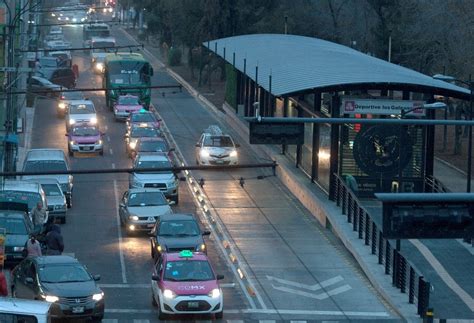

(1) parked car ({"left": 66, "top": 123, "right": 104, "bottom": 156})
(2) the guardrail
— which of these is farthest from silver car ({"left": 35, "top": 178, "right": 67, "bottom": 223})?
(1) parked car ({"left": 66, "top": 123, "right": 104, "bottom": 156})

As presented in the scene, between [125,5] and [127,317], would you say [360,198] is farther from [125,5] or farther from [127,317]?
[125,5]

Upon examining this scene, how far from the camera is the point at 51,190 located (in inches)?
1490

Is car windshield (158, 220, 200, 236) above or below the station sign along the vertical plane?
below

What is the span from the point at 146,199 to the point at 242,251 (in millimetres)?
4350

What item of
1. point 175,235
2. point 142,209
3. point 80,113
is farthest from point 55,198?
point 80,113

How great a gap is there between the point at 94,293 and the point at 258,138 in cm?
618

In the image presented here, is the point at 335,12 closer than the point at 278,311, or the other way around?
the point at 278,311

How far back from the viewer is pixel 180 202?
41312mm

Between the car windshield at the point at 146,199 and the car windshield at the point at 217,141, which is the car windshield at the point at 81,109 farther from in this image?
the car windshield at the point at 146,199

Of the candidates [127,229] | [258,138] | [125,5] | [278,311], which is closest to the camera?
[258,138]

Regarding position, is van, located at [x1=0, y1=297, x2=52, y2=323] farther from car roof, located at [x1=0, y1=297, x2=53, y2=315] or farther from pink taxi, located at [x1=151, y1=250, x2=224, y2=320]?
pink taxi, located at [x1=151, y1=250, x2=224, y2=320]

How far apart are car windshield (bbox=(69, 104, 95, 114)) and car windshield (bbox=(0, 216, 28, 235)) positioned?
24962 millimetres

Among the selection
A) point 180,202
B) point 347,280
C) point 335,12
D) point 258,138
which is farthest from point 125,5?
point 258,138

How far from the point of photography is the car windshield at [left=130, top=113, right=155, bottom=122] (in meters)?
54.8
